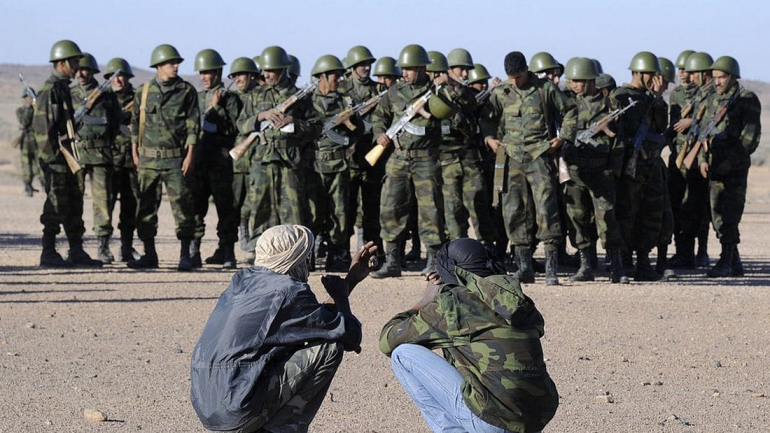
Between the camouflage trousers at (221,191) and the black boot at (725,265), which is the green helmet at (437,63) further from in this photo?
the black boot at (725,265)

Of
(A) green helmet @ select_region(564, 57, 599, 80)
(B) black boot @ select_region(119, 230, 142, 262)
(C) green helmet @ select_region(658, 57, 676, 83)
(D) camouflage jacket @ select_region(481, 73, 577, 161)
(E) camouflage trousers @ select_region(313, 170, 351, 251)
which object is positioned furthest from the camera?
(C) green helmet @ select_region(658, 57, 676, 83)

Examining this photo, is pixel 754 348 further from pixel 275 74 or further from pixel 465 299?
pixel 275 74

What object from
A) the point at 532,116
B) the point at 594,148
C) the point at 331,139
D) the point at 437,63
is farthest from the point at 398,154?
the point at 594,148

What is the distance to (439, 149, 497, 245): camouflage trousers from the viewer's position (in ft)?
42.8

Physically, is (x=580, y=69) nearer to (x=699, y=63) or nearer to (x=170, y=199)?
(x=699, y=63)

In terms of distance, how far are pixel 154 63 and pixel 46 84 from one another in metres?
1.08

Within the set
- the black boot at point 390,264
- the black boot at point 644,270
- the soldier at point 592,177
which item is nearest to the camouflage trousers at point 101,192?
the black boot at point 390,264

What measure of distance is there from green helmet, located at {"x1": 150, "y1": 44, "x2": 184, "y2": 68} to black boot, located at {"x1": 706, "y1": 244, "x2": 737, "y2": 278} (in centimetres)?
584

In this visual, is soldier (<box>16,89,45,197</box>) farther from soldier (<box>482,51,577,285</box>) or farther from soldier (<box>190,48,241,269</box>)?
soldier (<box>482,51,577,285</box>)

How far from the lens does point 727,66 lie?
45.9ft

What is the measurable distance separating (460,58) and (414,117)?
2645 mm

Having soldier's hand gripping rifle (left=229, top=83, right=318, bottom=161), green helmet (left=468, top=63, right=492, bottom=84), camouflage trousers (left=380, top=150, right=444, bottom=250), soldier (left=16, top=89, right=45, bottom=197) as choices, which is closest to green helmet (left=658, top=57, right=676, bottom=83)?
green helmet (left=468, top=63, right=492, bottom=84)

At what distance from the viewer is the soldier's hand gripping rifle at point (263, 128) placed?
1301cm

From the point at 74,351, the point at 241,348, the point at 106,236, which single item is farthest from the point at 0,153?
the point at 241,348
